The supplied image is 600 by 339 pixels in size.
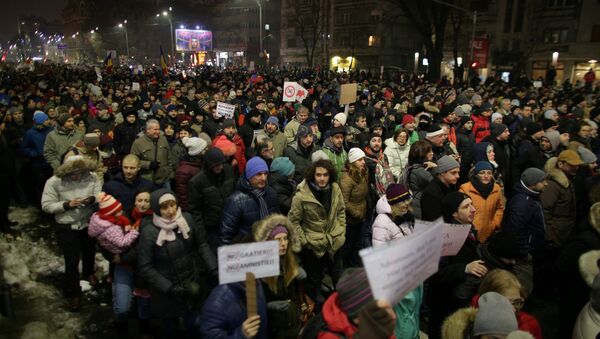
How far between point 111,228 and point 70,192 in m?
1.14

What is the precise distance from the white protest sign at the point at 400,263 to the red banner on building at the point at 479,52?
1068 inches

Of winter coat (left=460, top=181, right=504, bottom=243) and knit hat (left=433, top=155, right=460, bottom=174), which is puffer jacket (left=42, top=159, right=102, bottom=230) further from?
winter coat (left=460, top=181, right=504, bottom=243)

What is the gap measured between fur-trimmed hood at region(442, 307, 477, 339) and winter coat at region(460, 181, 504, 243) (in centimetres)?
233

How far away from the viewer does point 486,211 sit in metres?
4.98

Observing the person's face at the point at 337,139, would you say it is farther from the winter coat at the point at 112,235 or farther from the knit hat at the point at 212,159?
the winter coat at the point at 112,235

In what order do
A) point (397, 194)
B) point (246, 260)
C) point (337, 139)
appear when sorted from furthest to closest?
point (337, 139)
point (397, 194)
point (246, 260)

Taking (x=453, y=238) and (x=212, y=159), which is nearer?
(x=453, y=238)

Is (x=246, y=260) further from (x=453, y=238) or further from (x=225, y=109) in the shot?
(x=225, y=109)

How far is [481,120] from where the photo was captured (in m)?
9.65

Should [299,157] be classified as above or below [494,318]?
above

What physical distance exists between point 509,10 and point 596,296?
49065 mm

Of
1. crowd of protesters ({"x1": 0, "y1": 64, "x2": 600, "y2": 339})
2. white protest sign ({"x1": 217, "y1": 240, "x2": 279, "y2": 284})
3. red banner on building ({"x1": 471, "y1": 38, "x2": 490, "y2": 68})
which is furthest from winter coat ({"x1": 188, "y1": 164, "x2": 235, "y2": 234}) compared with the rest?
red banner on building ({"x1": 471, "y1": 38, "x2": 490, "y2": 68})

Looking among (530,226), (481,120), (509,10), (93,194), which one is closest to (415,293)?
(530,226)

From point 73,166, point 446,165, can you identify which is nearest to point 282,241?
point 446,165
